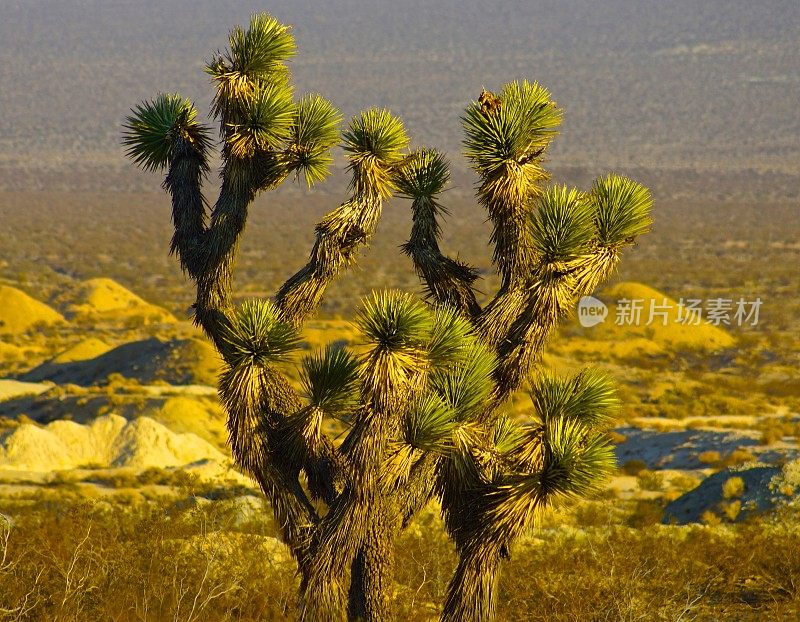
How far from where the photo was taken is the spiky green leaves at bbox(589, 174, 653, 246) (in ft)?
32.6

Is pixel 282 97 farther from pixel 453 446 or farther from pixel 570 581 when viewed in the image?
pixel 570 581

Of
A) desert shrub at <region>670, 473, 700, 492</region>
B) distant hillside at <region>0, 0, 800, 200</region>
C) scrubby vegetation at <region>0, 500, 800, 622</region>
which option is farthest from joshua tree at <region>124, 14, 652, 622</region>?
distant hillside at <region>0, 0, 800, 200</region>

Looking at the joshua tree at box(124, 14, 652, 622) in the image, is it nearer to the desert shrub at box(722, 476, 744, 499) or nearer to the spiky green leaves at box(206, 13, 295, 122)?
the spiky green leaves at box(206, 13, 295, 122)

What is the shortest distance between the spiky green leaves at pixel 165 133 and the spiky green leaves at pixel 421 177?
211 centimetres

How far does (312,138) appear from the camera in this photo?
11.1 meters

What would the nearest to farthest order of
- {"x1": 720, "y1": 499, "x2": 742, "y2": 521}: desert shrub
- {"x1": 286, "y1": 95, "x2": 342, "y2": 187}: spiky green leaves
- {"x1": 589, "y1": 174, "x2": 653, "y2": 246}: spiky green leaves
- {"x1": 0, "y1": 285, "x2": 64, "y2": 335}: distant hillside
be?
{"x1": 589, "y1": 174, "x2": 653, "y2": 246}: spiky green leaves < {"x1": 286, "y1": 95, "x2": 342, "y2": 187}: spiky green leaves < {"x1": 720, "y1": 499, "x2": 742, "y2": 521}: desert shrub < {"x1": 0, "y1": 285, "x2": 64, "y2": 335}: distant hillside

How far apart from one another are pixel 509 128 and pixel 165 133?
3.62 metres

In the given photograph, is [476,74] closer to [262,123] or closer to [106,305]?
[106,305]

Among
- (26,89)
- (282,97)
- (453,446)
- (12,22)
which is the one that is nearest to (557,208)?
(453,446)

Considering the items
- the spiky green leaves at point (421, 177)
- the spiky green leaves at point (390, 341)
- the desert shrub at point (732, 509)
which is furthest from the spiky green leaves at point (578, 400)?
the desert shrub at point (732, 509)

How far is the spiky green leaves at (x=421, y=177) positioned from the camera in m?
10.7
